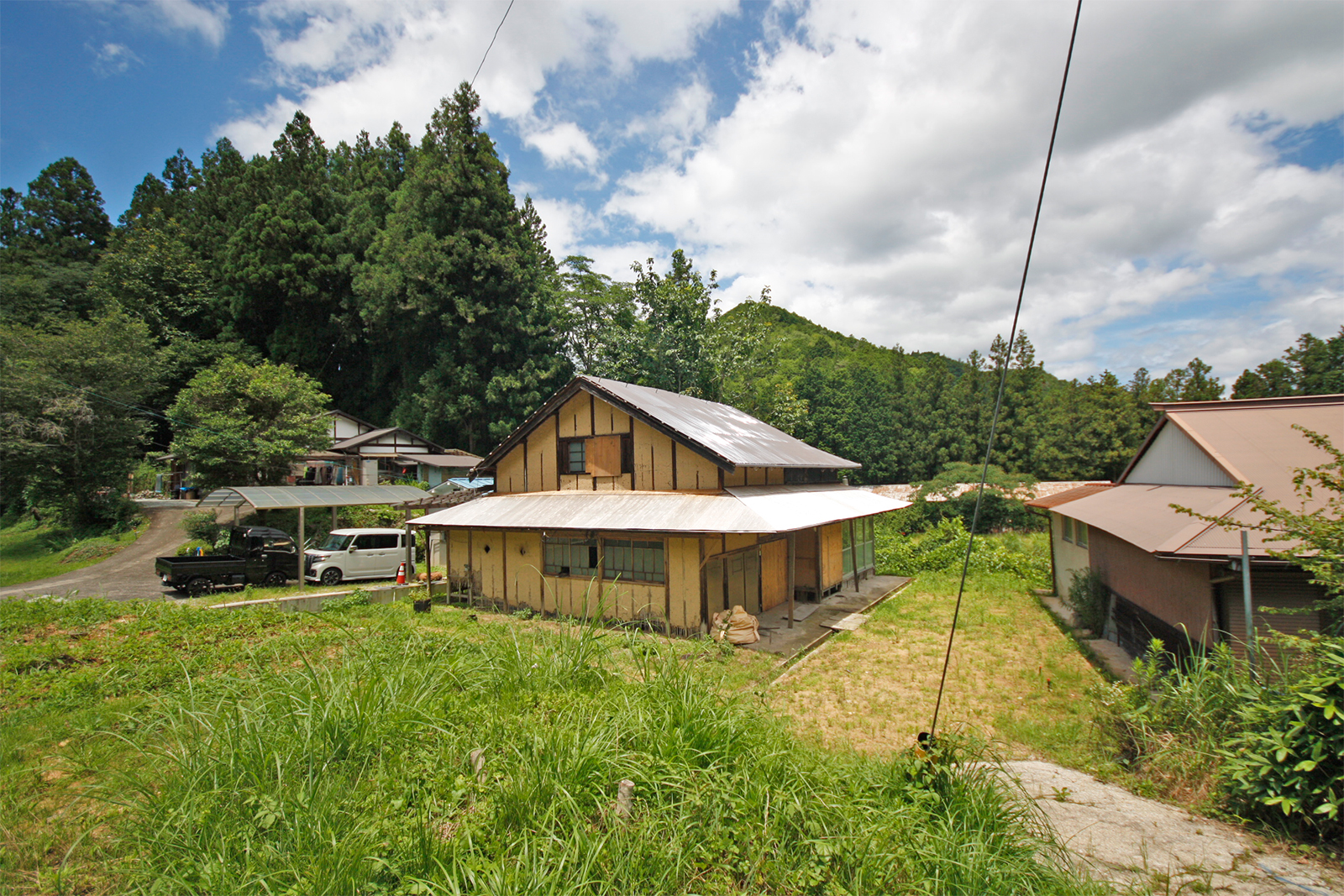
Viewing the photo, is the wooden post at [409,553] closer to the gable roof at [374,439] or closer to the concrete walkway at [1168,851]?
the concrete walkway at [1168,851]

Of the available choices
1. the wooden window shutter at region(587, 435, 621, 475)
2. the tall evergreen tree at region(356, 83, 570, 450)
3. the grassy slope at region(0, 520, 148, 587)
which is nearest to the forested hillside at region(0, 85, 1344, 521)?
the tall evergreen tree at region(356, 83, 570, 450)

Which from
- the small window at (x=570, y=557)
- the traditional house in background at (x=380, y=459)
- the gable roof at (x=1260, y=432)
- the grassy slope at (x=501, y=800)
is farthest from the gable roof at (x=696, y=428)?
the traditional house in background at (x=380, y=459)

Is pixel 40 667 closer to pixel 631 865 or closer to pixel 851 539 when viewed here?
pixel 631 865

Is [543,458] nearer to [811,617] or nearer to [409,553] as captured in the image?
[409,553]

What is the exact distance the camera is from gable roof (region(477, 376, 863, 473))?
11688 mm

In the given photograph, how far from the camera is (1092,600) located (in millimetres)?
10703

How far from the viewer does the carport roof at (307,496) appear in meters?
15.5

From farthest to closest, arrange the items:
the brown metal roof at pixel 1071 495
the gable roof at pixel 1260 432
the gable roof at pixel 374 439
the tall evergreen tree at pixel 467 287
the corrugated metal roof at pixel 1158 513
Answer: the tall evergreen tree at pixel 467 287, the gable roof at pixel 374 439, the brown metal roof at pixel 1071 495, the gable roof at pixel 1260 432, the corrugated metal roof at pixel 1158 513

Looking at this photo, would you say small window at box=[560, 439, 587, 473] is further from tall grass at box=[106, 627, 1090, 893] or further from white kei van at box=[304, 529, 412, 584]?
tall grass at box=[106, 627, 1090, 893]

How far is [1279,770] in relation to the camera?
3795 mm

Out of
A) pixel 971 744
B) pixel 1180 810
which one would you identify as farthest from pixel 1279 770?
pixel 971 744

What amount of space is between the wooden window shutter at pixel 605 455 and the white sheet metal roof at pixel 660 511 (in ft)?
1.80

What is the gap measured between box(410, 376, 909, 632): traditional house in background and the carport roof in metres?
5.11

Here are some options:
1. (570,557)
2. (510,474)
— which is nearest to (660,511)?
(570,557)
